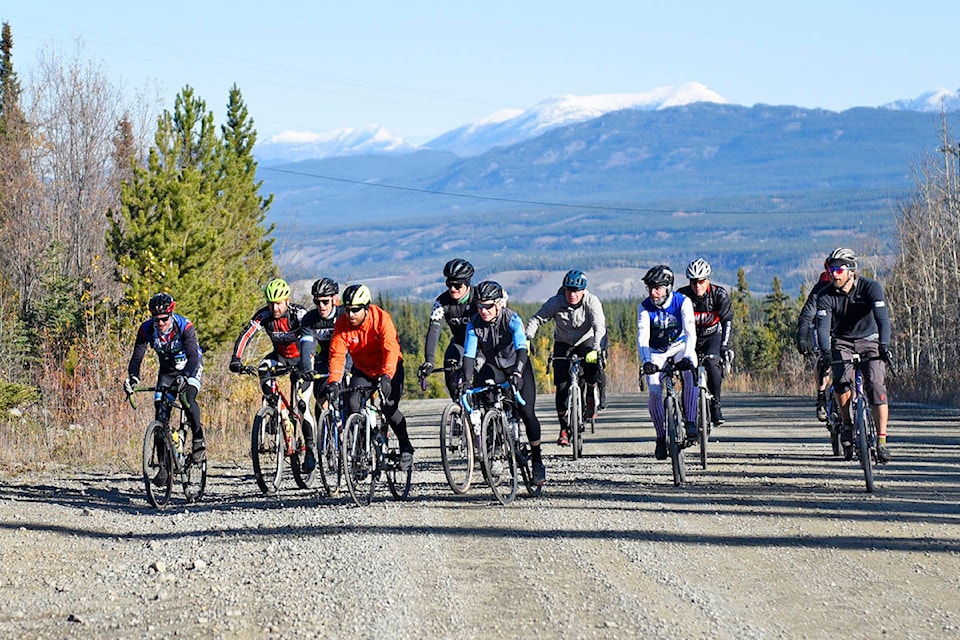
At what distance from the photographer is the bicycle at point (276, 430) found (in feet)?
42.8

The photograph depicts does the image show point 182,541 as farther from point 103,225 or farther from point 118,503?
point 103,225

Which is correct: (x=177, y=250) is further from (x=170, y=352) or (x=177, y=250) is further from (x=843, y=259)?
(x=843, y=259)

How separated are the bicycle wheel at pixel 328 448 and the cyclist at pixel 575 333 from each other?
360 cm

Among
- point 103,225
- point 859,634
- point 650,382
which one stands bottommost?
point 859,634

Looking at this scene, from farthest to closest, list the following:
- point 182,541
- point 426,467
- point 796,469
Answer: point 426,467, point 796,469, point 182,541

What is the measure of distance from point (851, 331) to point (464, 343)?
377 centimetres

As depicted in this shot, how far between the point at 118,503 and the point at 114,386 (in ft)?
30.7

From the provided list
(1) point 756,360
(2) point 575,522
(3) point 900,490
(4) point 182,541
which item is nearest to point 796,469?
(3) point 900,490

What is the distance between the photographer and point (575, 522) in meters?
10.9

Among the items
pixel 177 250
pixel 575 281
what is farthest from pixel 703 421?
pixel 177 250

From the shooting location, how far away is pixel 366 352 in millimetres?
12250

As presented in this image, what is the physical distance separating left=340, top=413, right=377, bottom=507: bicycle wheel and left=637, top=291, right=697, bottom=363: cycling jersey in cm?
296

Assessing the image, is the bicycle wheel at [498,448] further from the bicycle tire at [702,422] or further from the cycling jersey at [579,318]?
the cycling jersey at [579,318]

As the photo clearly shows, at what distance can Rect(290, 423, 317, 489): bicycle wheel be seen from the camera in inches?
530
